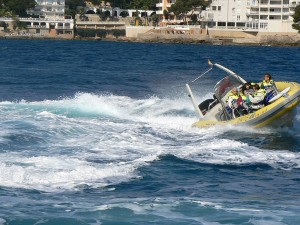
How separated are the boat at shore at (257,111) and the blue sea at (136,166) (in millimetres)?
291

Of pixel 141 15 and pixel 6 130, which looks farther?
pixel 141 15

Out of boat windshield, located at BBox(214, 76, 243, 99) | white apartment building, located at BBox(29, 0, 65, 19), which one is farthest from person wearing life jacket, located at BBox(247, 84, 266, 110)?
white apartment building, located at BBox(29, 0, 65, 19)

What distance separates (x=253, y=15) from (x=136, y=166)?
108563 millimetres

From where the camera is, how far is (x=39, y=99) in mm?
34188

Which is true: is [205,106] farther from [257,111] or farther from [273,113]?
[273,113]

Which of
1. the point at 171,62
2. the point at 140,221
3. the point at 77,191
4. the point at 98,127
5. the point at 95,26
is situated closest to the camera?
the point at 140,221

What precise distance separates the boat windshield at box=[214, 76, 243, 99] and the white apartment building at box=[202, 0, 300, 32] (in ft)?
315

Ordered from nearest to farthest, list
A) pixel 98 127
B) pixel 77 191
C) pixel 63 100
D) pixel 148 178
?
1. pixel 77 191
2. pixel 148 178
3. pixel 98 127
4. pixel 63 100

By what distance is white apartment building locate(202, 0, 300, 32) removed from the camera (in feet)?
402

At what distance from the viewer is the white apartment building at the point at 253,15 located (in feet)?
402

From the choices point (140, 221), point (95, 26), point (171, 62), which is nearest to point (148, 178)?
point (140, 221)

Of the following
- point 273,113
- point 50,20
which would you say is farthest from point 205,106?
point 50,20

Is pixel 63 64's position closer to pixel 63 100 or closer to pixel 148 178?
pixel 63 100

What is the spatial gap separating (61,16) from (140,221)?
13218 cm
